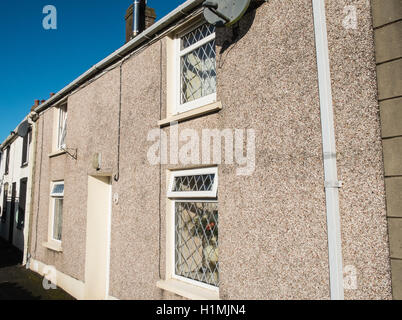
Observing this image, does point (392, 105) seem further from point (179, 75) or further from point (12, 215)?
point (12, 215)

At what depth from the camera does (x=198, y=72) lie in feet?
15.8

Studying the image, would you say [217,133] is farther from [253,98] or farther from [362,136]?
[362,136]

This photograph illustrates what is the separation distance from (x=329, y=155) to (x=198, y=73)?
2.61m

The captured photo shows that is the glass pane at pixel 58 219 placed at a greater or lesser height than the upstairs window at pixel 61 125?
lesser

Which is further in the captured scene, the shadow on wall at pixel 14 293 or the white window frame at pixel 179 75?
the shadow on wall at pixel 14 293

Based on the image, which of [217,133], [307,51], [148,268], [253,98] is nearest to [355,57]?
[307,51]

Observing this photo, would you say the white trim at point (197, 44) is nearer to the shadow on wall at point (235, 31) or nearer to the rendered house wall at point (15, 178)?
the shadow on wall at point (235, 31)

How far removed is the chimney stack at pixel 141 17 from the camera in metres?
7.47

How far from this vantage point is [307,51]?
3.24 m

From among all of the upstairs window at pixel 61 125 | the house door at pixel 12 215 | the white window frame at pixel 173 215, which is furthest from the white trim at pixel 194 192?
the house door at pixel 12 215

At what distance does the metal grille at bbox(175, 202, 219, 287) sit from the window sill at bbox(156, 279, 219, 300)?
4.8 inches

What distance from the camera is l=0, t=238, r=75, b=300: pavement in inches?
268

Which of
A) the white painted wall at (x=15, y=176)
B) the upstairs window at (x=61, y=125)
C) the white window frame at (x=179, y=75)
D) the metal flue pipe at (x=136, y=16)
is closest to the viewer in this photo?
the white window frame at (x=179, y=75)

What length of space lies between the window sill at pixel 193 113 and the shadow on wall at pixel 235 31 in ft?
1.81
